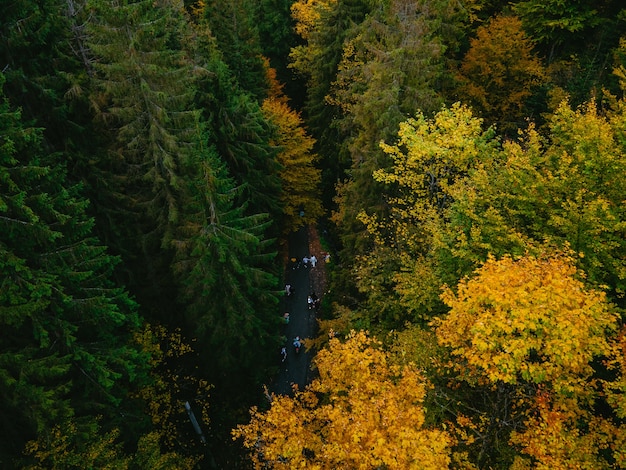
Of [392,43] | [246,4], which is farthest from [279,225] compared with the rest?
[246,4]

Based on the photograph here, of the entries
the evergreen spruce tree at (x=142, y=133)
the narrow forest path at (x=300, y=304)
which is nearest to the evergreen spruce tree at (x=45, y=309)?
the evergreen spruce tree at (x=142, y=133)

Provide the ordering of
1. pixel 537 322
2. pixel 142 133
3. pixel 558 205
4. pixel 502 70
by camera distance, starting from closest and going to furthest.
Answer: pixel 537 322
pixel 558 205
pixel 142 133
pixel 502 70

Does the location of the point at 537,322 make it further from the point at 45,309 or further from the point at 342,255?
the point at 342,255

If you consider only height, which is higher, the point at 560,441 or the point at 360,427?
the point at 560,441

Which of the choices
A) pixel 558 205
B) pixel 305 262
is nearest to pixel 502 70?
pixel 558 205

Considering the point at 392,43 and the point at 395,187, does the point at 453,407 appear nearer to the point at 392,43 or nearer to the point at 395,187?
the point at 395,187

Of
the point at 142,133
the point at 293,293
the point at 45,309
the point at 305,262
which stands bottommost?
the point at 293,293
